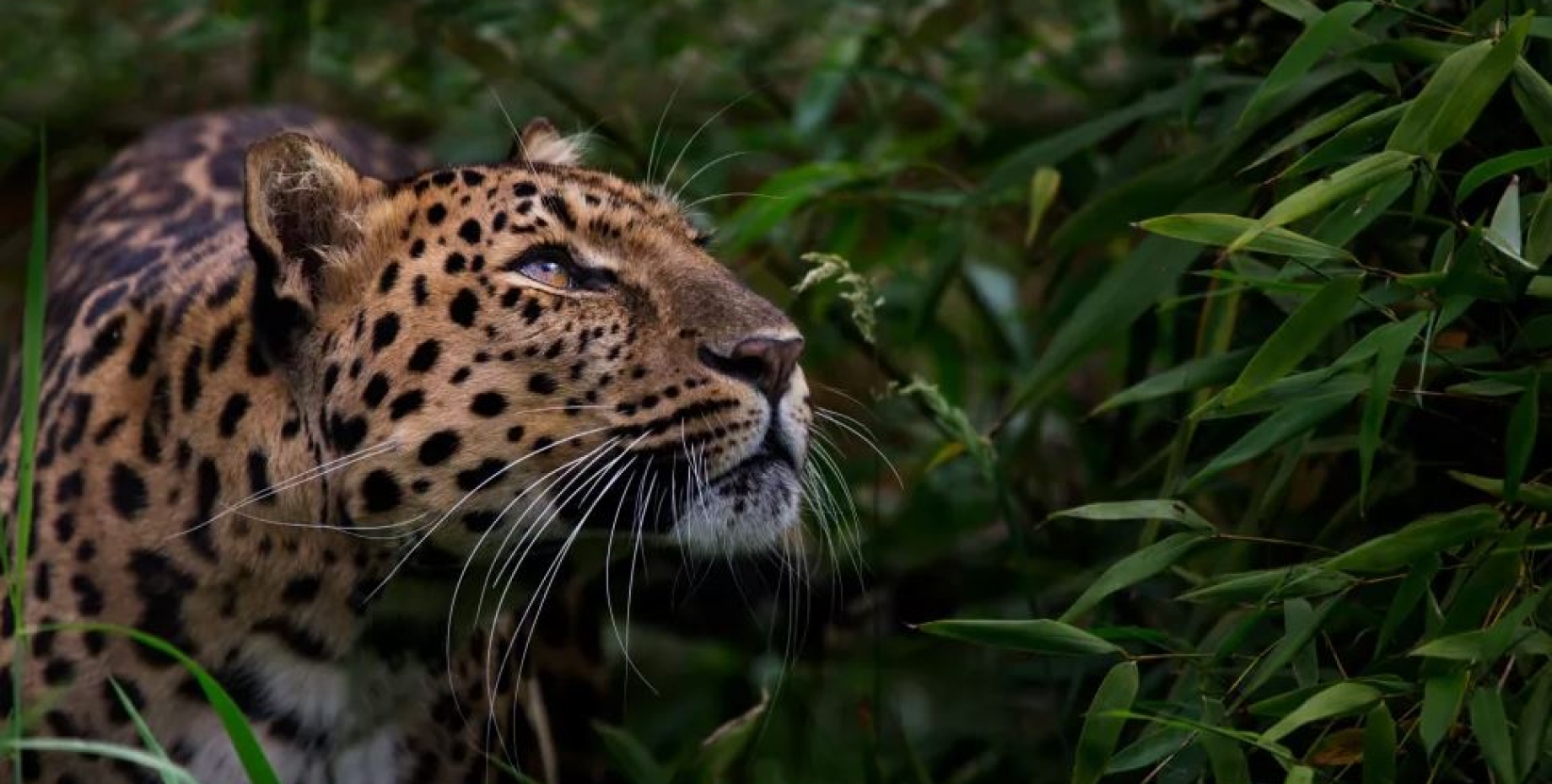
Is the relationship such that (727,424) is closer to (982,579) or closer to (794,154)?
(982,579)

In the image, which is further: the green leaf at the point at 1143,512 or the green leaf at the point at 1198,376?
the green leaf at the point at 1198,376

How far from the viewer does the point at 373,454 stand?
11.0 ft

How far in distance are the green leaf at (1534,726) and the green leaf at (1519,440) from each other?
27 centimetres

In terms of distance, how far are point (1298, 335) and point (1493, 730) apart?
59 centimetres

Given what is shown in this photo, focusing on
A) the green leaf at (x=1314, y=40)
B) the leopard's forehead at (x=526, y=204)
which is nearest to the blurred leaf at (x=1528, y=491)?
the green leaf at (x=1314, y=40)

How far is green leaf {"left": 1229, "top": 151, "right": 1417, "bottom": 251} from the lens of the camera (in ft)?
9.37

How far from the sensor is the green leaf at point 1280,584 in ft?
10.4

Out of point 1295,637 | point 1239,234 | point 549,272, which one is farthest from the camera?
point 549,272

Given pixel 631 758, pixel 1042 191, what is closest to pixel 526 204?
pixel 631 758

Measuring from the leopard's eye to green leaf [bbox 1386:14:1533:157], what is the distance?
4.29ft

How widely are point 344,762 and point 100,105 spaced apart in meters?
3.90

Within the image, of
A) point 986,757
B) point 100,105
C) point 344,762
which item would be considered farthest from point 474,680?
point 100,105

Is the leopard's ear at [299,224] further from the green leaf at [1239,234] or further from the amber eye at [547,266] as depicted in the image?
the green leaf at [1239,234]

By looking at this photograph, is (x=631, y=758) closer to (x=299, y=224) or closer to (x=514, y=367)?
(x=514, y=367)
